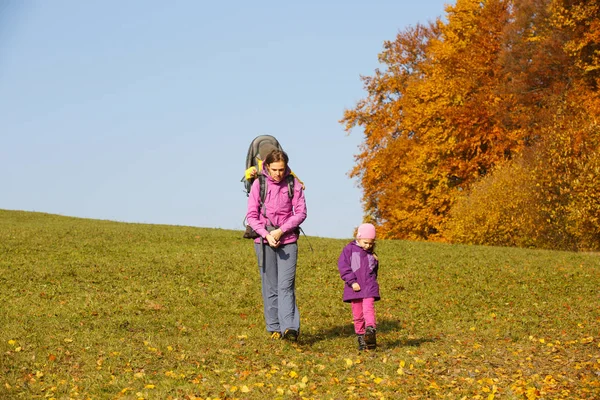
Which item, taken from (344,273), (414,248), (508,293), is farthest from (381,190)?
(344,273)

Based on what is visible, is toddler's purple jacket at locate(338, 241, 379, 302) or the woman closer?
toddler's purple jacket at locate(338, 241, 379, 302)

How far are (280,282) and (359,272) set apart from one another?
1.29 metres

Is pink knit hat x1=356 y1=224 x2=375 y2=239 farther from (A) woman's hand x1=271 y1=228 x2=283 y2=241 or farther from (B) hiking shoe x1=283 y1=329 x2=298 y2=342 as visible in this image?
(B) hiking shoe x1=283 y1=329 x2=298 y2=342

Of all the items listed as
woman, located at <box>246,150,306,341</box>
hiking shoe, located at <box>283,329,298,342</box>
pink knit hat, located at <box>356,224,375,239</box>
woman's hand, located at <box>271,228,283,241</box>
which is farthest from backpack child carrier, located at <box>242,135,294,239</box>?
hiking shoe, located at <box>283,329,298,342</box>

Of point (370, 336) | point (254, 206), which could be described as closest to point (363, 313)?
point (370, 336)

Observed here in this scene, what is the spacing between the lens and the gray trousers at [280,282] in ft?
40.4

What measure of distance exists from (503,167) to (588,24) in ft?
24.1

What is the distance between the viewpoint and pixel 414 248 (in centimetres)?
2919

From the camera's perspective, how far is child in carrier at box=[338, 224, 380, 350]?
39.1 feet

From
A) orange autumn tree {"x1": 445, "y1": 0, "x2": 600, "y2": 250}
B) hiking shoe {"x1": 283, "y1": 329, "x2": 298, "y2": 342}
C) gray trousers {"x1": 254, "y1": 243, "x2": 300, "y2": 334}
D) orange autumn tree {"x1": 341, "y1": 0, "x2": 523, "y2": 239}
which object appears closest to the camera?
gray trousers {"x1": 254, "y1": 243, "x2": 300, "y2": 334}

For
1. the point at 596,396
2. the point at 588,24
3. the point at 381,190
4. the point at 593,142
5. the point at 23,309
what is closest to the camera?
the point at 596,396

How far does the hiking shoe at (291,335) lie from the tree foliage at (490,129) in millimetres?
21516

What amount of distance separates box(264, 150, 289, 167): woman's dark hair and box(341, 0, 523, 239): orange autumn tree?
29.0 m

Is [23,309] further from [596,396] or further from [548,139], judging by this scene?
[548,139]
